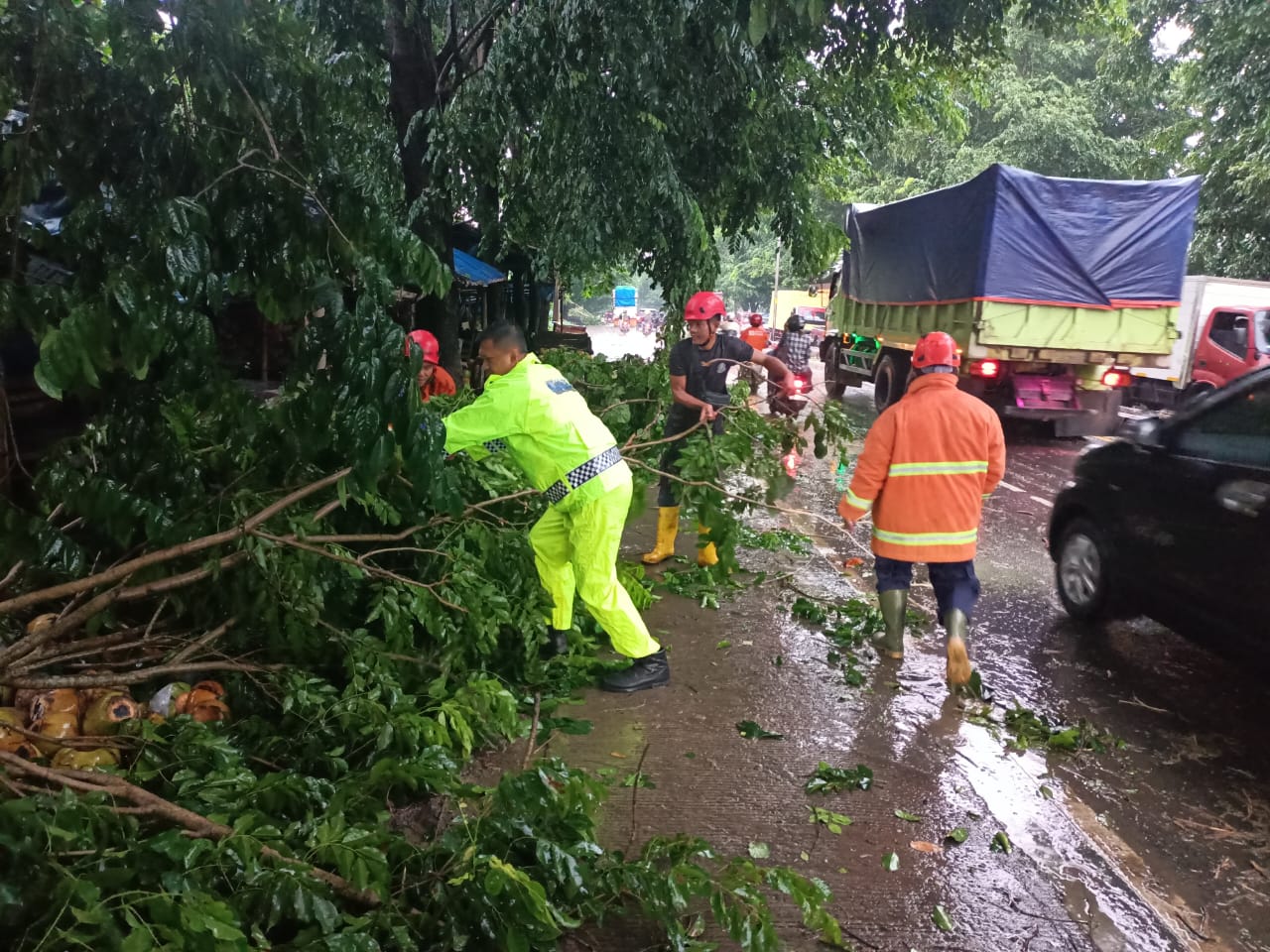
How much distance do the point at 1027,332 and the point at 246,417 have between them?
9967 mm

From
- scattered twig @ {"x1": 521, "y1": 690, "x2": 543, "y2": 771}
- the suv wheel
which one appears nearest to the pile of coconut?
scattered twig @ {"x1": 521, "y1": 690, "x2": 543, "y2": 771}

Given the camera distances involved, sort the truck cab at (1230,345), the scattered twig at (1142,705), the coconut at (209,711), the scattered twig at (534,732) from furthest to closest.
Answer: the truck cab at (1230,345) < the scattered twig at (1142,705) < the scattered twig at (534,732) < the coconut at (209,711)

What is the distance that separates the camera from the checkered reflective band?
11.9ft

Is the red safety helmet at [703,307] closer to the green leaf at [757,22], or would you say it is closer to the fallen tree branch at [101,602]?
the green leaf at [757,22]

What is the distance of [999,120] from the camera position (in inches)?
926

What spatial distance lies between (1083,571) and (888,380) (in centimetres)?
884

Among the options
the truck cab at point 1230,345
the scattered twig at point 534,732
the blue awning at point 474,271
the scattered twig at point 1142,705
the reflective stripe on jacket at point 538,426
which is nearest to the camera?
the scattered twig at point 534,732

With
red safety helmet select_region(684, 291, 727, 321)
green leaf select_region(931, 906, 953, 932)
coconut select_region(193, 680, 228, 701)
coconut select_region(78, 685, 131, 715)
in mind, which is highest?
red safety helmet select_region(684, 291, 727, 321)

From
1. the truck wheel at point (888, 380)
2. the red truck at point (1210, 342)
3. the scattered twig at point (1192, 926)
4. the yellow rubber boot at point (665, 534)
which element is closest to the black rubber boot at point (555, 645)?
the yellow rubber boot at point (665, 534)

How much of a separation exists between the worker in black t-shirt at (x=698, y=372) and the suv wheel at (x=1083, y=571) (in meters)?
1.99

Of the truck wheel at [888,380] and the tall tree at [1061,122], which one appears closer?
the truck wheel at [888,380]

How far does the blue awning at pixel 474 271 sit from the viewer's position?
37.3ft

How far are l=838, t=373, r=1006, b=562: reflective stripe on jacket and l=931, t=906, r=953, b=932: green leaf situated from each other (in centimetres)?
173

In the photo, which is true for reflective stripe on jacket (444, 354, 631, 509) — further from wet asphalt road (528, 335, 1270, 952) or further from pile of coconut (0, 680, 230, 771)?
pile of coconut (0, 680, 230, 771)
